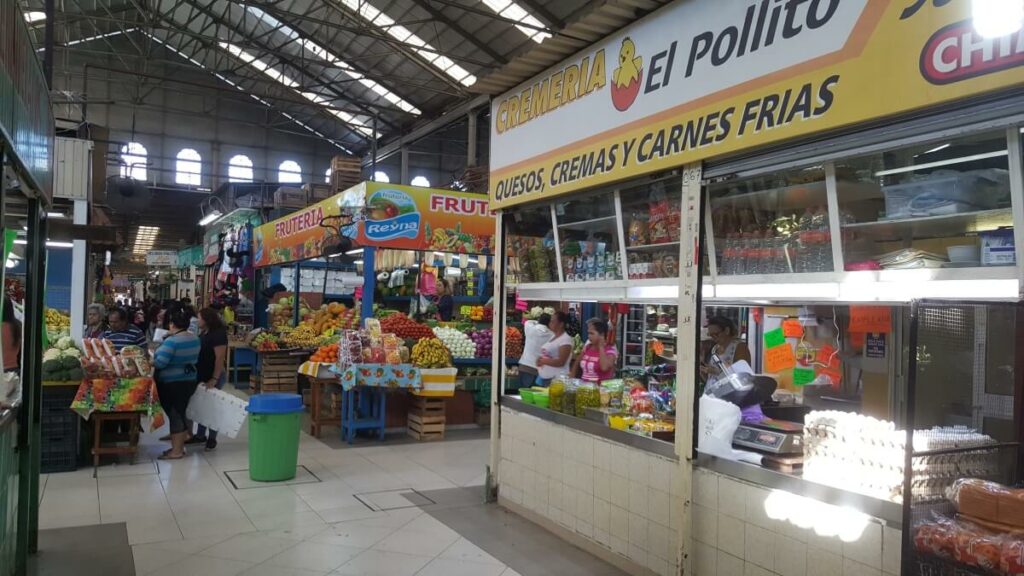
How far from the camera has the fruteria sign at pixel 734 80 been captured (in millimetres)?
2891

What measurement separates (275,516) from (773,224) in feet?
14.7

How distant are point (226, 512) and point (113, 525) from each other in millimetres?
822

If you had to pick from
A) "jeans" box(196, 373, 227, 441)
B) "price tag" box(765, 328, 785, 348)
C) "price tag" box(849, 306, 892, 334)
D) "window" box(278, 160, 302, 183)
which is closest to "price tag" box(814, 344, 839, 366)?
"price tag" box(765, 328, 785, 348)

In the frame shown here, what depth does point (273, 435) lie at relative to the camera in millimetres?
6820

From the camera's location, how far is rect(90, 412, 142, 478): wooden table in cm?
714

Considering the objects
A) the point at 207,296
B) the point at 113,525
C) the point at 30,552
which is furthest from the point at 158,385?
the point at 207,296

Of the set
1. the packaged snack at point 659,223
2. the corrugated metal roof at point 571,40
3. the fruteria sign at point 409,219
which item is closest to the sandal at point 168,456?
the fruteria sign at point 409,219

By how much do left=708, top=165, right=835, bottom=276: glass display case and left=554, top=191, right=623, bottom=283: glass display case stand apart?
2.96ft

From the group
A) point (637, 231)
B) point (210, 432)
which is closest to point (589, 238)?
point (637, 231)

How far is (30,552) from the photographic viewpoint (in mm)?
4801

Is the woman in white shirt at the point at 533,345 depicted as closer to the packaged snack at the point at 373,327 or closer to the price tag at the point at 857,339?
the packaged snack at the point at 373,327

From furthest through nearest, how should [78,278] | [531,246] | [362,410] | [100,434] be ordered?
[78,278] → [362,410] → [100,434] → [531,246]

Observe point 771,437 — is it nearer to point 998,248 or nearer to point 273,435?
point 998,248

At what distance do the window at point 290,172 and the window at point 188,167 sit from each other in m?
3.33
